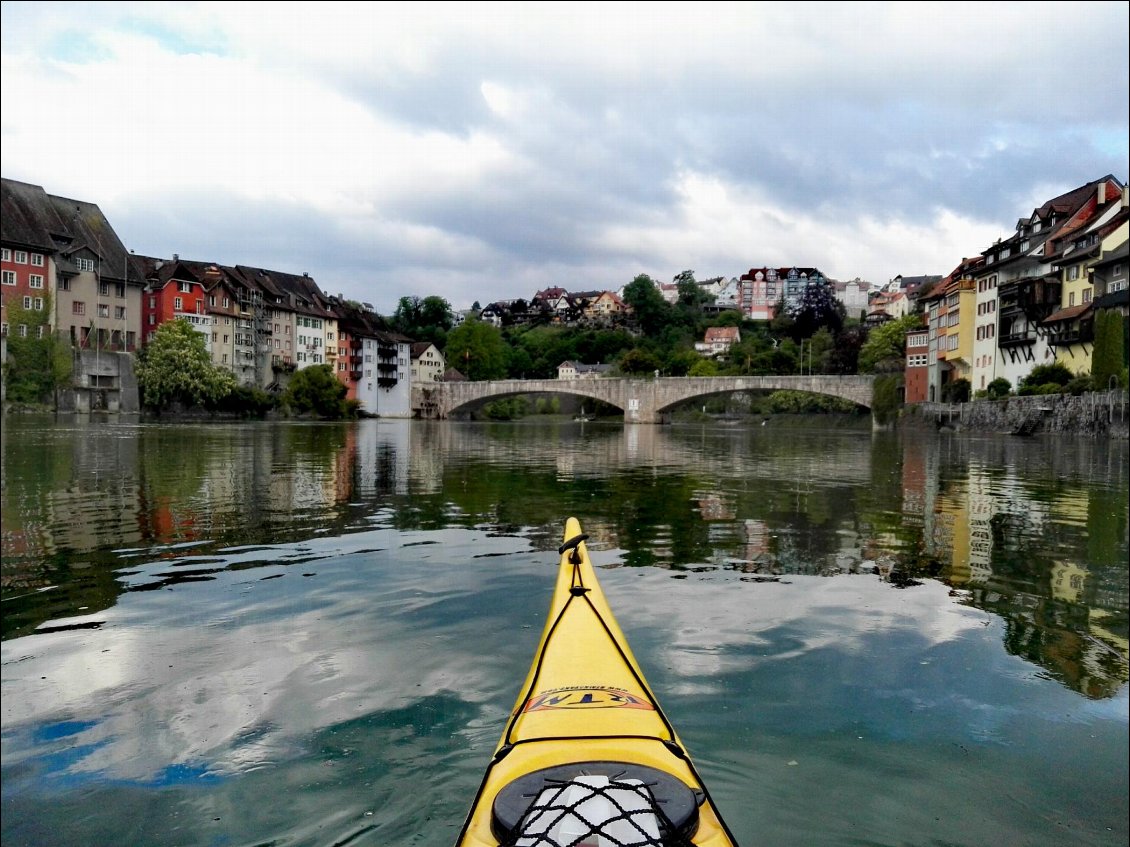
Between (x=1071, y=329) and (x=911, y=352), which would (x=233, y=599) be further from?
(x=911, y=352)

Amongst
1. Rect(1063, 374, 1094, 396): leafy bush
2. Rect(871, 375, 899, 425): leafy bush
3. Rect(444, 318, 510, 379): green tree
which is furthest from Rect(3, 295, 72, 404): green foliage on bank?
Rect(1063, 374, 1094, 396): leafy bush

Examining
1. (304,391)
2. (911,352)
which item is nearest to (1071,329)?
(911,352)

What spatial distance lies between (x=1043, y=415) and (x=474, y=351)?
70.9 m

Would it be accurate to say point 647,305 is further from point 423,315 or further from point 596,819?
point 596,819

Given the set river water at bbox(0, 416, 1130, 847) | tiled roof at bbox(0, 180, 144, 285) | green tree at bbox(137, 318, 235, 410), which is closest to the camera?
river water at bbox(0, 416, 1130, 847)

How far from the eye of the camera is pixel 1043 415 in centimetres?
4234

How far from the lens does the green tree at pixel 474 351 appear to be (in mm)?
103938

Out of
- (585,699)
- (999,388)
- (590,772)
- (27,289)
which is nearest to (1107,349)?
(999,388)

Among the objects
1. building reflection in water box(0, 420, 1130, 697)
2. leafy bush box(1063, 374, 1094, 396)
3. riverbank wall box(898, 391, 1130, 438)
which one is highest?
leafy bush box(1063, 374, 1094, 396)

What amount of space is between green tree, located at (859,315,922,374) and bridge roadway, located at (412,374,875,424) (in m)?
8.63

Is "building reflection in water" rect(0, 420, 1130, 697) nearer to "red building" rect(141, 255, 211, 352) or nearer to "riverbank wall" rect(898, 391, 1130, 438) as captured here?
"riverbank wall" rect(898, 391, 1130, 438)

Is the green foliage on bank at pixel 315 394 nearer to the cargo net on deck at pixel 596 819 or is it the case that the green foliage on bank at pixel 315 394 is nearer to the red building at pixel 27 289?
→ the red building at pixel 27 289

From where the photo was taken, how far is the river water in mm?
3768

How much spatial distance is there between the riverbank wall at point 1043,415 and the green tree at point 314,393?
45.0m
